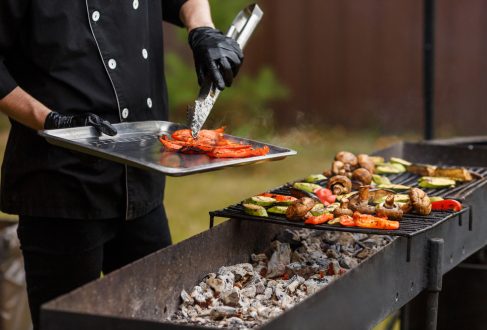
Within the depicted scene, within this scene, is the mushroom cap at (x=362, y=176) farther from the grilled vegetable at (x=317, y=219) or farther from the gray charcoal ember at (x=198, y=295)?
the gray charcoal ember at (x=198, y=295)

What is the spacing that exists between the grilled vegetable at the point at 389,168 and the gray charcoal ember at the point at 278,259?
32.6 inches

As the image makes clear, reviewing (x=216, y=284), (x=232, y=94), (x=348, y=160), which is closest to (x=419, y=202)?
(x=348, y=160)

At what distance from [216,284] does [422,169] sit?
1.40 m

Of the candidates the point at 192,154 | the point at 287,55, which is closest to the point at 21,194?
the point at 192,154

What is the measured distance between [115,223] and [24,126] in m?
0.47

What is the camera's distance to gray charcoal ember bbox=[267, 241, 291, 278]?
2.96 meters

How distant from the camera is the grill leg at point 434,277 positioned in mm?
3014

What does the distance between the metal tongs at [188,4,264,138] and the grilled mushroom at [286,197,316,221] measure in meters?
0.40

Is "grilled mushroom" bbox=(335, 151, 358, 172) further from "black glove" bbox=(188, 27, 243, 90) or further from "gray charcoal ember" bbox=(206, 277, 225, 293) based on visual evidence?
"gray charcoal ember" bbox=(206, 277, 225, 293)

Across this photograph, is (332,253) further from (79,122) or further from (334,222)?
(79,122)

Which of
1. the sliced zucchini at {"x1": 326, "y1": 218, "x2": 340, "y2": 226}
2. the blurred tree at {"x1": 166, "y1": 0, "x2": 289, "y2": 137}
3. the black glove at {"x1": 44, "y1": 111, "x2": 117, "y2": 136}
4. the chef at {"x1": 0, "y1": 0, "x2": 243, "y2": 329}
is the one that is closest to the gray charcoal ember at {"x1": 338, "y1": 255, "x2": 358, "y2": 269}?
the sliced zucchini at {"x1": 326, "y1": 218, "x2": 340, "y2": 226}

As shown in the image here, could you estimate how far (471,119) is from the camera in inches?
391

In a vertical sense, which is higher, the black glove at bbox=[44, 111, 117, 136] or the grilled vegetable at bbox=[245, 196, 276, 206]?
the black glove at bbox=[44, 111, 117, 136]

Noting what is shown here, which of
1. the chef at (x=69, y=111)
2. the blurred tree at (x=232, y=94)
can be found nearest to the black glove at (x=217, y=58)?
the chef at (x=69, y=111)
